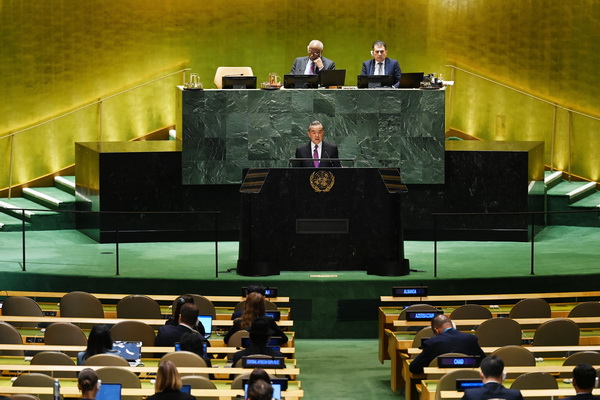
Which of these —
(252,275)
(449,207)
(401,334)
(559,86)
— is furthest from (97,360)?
(559,86)

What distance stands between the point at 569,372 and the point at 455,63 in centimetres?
1086

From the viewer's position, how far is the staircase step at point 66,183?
18.0m

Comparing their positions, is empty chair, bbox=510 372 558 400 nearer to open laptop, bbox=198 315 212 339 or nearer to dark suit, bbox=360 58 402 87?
open laptop, bbox=198 315 212 339

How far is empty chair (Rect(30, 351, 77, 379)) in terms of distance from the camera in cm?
907

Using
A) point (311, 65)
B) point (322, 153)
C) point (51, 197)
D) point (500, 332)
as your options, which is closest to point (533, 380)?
point (500, 332)

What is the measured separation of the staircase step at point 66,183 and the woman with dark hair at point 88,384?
10.6 meters

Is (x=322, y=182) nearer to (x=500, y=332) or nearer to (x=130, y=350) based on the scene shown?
(x=500, y=332)

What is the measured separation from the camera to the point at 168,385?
7703 mm

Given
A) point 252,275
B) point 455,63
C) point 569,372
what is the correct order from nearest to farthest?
point 569,372, point 252,275, point 455,63

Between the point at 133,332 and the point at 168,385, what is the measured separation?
2705 millimetres

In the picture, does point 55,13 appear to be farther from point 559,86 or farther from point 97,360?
point 97,360

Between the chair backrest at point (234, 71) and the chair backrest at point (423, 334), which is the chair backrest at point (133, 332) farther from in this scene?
the chair backrest at point (234, 71)

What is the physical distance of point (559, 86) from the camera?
1902 cm

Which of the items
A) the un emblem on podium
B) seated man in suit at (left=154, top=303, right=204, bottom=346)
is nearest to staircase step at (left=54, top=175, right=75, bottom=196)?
the un emblem on podium
